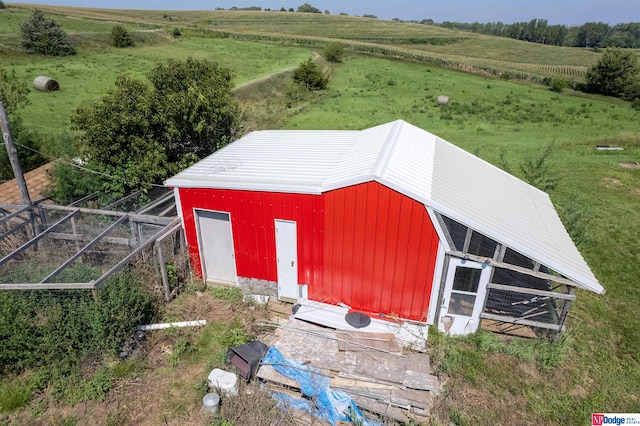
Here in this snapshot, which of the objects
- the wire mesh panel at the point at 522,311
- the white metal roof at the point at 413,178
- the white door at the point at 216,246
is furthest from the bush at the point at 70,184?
the wire mesh panel at the point at 522,311

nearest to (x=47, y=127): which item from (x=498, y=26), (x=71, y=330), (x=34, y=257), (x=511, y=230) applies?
(x=34, y=257)

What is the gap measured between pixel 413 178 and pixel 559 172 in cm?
1694

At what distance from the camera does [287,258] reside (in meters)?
9.56

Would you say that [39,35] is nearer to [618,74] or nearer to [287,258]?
[287,258]

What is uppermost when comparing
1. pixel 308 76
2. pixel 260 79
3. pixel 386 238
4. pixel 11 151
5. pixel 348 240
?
pixel 11 151

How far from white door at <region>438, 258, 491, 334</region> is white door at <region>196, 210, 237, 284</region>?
573cm

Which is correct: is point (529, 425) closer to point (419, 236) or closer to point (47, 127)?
point (419, 236)

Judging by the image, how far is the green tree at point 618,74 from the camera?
40875 mm

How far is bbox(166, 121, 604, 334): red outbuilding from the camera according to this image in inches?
317

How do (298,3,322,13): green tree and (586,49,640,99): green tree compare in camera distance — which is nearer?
(586,49,640,99): green tree

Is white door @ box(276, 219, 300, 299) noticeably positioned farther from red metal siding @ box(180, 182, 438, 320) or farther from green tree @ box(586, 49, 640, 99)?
green tree @ box(586, 49, 640, 99)

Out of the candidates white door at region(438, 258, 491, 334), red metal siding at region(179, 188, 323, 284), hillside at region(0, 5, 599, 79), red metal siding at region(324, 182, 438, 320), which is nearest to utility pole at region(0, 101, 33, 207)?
red metal siding at region(179, 188, 323, 284)

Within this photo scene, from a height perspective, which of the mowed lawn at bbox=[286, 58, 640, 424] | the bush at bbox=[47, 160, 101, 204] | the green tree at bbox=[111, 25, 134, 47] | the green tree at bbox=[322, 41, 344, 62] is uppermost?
the green tree at bbox=[111, 25, 134, 47]

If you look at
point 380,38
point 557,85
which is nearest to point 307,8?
point 380,38
